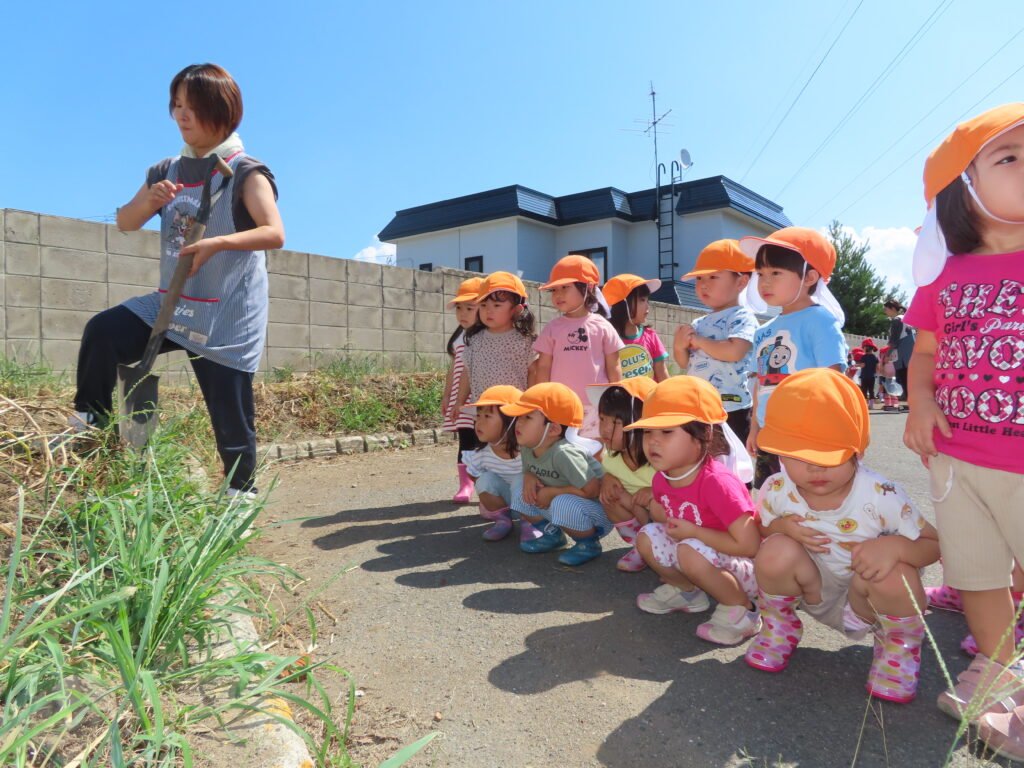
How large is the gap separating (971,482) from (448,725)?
1537 millimetres

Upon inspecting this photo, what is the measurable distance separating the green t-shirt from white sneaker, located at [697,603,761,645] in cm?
98

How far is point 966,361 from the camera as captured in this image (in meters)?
1.81

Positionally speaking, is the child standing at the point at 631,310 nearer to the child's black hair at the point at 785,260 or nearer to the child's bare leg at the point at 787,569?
the child's black hair at the point at 785,260

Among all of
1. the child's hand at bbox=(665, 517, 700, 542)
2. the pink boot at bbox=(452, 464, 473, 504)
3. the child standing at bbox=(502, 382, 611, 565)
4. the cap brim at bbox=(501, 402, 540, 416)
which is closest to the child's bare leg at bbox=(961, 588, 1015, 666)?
the child's hand at bbox=(665, 517, 700, 542)

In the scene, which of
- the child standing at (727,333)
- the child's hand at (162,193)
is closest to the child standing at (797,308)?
the child standing at (727,333)

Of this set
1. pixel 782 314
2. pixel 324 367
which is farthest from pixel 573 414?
pixel 324 367

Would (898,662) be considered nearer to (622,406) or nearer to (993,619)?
(993,619)

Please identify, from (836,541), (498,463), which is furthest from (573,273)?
(836,541)

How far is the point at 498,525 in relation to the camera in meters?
3.49

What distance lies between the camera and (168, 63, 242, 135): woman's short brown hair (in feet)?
8.66

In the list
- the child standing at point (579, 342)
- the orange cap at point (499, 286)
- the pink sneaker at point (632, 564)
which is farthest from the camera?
the orange cap at point (499, 286)

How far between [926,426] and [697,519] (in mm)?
794

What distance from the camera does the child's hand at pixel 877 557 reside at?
1.85m

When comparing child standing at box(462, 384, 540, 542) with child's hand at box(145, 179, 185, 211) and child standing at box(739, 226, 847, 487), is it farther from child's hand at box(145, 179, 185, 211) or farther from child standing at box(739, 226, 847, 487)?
child's hand at box(145, 179, 185, 211)
